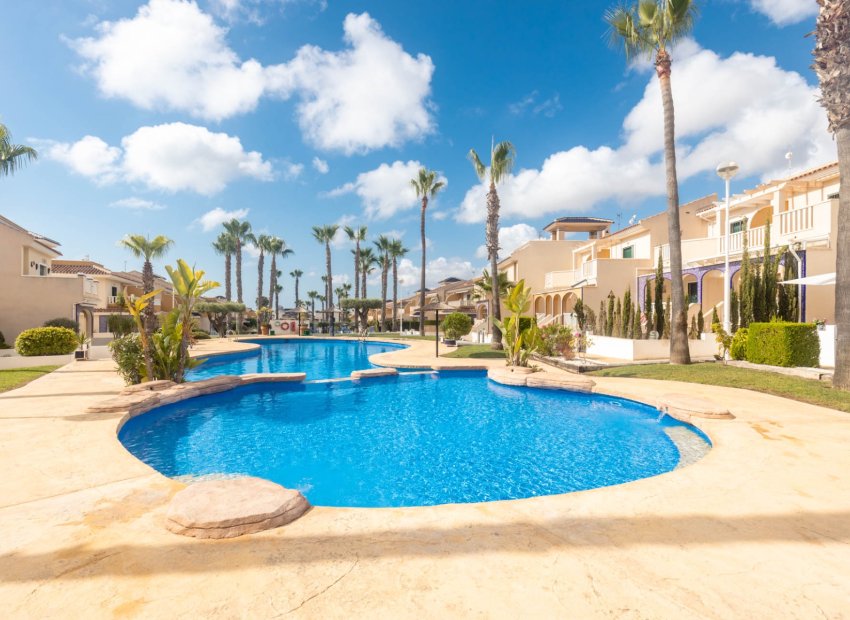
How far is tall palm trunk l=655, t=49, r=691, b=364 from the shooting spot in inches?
551

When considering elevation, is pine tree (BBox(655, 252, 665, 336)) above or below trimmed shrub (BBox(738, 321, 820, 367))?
above

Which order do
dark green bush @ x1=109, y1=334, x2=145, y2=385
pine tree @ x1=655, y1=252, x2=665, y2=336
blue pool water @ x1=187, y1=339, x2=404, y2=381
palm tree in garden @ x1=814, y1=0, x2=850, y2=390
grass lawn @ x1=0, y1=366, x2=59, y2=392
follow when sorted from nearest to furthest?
1. palm tree in garden @ x1=814, y1=0, x2=850, y2=390
2. dark green bush @ x1=109, y1=334, x2=145, y2=385
3. grass lawn @ x1=0, y1=366, x2=59, y2=392
4. blue pool water @ x1=187, y1=339, x2=404, y2=381
5. pine tree @ x1=655, y1=252, x2=665, y2=336

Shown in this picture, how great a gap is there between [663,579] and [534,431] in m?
5.58

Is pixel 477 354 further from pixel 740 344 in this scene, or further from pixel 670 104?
pixel 670 104

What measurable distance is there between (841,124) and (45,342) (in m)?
29.1

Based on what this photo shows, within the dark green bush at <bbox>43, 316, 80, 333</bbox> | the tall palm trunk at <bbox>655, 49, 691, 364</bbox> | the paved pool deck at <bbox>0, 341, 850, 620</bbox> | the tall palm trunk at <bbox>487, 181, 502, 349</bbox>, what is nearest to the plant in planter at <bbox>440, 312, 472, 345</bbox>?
the tall palm trunk at <bbox>487, 181, 502, 349</bbox>

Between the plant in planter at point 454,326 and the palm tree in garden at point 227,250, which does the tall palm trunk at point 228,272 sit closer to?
the palm tree in garden at point 227,250

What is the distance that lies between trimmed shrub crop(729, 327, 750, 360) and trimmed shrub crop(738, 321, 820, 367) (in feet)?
3.75

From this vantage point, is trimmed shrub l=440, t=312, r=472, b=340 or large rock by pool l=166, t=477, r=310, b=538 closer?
large rock by pool l=166, t=477, r=310, b=538

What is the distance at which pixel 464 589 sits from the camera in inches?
97.5

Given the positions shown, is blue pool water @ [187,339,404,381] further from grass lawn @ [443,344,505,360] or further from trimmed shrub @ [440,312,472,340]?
grass lawn @ [443,344,505,360]

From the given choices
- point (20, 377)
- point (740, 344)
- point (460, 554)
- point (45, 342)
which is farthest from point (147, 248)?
point (740, 344)

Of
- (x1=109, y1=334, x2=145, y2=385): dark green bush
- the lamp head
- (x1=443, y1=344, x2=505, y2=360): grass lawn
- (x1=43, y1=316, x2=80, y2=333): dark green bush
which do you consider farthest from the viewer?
(x1=43, y1=316, x2=80, y2=333): dark green bush

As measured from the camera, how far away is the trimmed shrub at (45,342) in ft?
53.4
